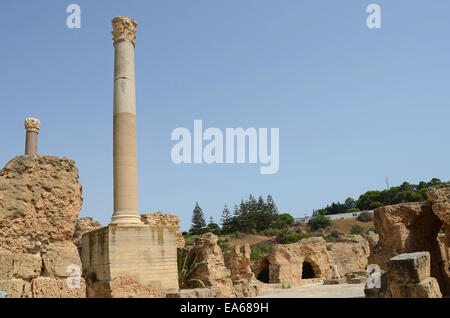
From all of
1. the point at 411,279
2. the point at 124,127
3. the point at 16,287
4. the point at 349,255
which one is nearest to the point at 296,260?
the point at 349,255

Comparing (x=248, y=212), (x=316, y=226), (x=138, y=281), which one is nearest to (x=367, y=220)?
(x=316, y=226)

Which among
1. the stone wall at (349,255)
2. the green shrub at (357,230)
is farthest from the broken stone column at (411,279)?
the green shrub at (357,230)

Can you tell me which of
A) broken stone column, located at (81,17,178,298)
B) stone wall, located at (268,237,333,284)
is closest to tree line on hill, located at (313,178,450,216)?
stone wall, located at (268,237,333,284)

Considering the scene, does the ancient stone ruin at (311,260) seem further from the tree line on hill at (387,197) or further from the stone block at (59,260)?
the tree line on hill at (387,197)

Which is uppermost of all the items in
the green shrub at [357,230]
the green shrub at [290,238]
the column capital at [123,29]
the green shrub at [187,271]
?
the column capital at [123,29]

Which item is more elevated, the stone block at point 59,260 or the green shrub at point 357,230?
the stone block at point 59,260

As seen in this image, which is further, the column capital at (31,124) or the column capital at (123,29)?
the column capital at (31,124)

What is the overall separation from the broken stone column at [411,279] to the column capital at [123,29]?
9.35m

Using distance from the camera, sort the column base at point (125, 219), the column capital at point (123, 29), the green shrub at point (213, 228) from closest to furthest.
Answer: the column base at point (125, 219)
the column capital at point (123, 29)
the green shrub at point (213, 228)

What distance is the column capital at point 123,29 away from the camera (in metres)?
11.8

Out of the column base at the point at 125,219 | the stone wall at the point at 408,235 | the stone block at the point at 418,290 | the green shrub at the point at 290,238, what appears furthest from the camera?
the green shrub at the point at 290,238

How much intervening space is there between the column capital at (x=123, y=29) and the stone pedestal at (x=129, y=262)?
5.64 metres

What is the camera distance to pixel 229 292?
16.5 m
